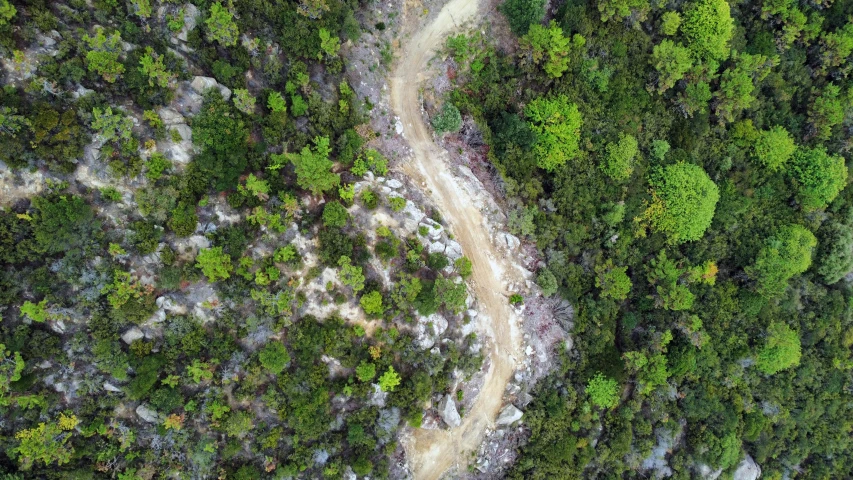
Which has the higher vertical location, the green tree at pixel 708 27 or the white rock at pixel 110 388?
the green tree at pixel 708 27

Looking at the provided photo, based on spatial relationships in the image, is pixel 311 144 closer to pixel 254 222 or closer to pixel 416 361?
pixel 254 222

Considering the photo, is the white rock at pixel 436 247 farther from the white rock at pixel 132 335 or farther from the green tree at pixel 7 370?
the green tree at pixel 7 370

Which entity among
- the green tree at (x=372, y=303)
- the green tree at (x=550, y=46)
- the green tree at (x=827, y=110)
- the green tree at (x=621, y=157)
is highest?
the green tree at (x=827, y=110)

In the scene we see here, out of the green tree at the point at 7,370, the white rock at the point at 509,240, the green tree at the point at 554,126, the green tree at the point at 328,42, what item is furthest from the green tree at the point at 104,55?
the green tree at the point at 554,126

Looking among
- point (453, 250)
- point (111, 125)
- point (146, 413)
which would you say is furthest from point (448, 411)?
point (111, 125)

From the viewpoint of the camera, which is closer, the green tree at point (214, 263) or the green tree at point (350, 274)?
the green tree at point (214, 263)

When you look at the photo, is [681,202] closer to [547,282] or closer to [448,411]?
[547,282]

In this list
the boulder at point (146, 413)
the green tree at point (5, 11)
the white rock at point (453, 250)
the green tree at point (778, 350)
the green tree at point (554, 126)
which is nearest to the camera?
the green tree at point (5, 11)
